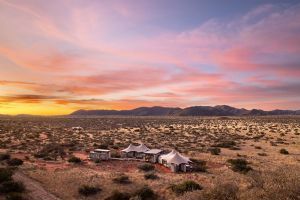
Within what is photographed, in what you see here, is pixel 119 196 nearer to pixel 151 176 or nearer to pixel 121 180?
pixel 121 180

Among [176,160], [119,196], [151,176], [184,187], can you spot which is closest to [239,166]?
[176,160]

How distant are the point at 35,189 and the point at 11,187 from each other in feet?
5.65

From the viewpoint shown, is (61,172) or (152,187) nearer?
(152,187)

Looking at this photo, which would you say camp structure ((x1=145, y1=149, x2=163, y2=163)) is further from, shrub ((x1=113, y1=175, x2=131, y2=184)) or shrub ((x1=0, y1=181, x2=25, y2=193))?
shrub ((x1=0, y1=181, x2=25, y2=193))

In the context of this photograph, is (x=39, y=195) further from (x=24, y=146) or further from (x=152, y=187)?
(x=24, y=146)

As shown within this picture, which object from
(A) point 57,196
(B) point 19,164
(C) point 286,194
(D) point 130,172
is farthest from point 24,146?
(C) point 286,194

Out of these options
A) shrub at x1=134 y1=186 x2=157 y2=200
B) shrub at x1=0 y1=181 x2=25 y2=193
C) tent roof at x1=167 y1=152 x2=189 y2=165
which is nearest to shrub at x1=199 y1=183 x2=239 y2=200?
shrub at x1=134 y1=186 x2=157 y2=200

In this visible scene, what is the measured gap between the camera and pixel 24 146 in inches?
1725

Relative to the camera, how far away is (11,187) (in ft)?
67.5

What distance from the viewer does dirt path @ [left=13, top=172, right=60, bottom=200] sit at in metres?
20.3

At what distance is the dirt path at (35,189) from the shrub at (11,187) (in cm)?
65

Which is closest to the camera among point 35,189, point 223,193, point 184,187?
point 223,193

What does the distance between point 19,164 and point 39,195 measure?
10.5m

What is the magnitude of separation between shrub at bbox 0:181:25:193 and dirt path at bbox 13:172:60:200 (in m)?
0.65
